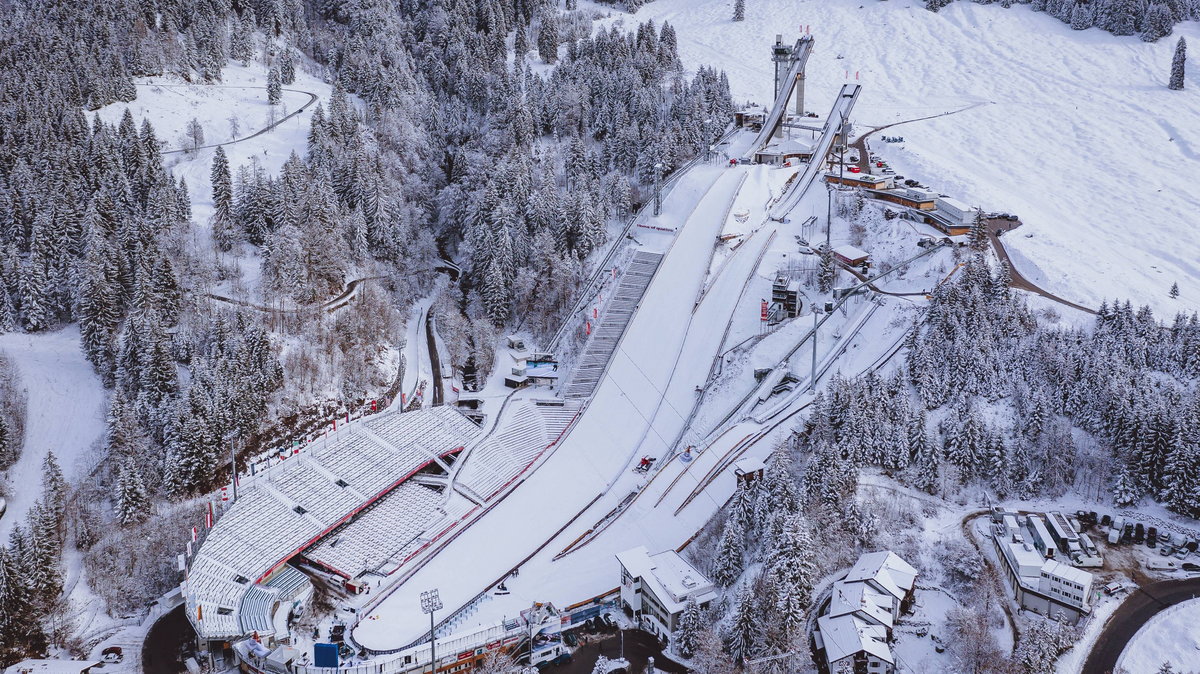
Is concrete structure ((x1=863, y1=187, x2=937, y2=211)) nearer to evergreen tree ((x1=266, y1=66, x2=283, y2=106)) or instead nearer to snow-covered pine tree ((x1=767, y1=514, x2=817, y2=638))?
snow-covered pine tree ((x1=767, y1=514, x2=817, y2=638))

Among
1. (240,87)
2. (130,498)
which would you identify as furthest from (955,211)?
(240,87)

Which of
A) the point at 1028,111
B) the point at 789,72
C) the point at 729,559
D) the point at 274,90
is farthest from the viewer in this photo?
the point at 789,72

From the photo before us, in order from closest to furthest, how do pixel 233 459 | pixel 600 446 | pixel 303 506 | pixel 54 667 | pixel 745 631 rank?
pixel 745 631
pixel 54 667
pixel 233 459
pixel 303 506
pixel 600 446

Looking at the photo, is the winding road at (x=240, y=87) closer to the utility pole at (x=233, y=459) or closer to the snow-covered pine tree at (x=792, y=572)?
the utility pole at (x=233, y=459)

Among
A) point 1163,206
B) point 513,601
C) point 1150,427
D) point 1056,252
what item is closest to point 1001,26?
point 1163,206

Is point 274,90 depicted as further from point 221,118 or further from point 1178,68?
point 1178,68

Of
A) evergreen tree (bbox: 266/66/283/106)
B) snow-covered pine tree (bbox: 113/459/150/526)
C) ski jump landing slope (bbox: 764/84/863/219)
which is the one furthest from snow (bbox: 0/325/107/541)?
ski jump landing slope (bbox: 764/84/863/219)

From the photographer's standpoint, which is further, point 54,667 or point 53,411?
point 53,411

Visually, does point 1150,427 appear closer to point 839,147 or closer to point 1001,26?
point 839,147
